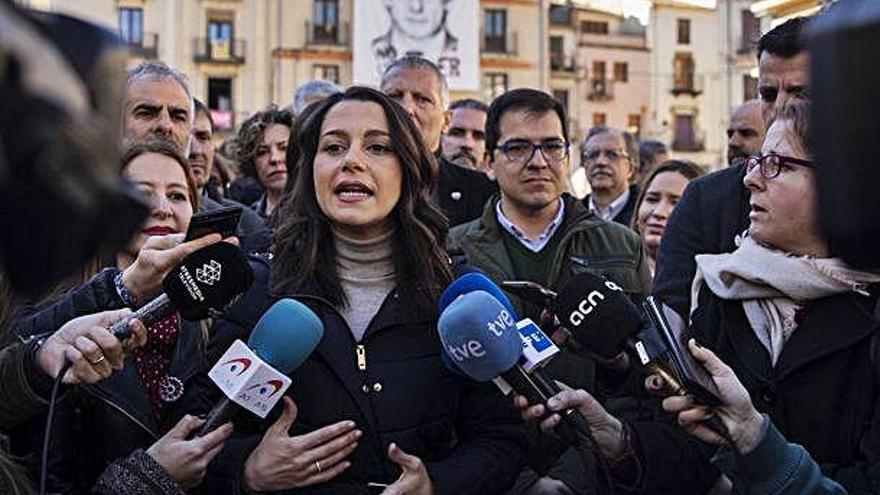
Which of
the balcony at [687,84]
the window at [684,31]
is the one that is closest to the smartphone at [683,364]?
the balcony at [687,84]

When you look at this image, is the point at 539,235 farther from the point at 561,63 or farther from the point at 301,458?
the point at 561,63

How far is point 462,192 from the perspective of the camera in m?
6.58

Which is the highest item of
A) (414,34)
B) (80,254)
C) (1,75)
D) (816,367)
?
(414,34)

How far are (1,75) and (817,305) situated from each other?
9.34ft

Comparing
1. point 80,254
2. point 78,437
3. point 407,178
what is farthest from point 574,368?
point 80,254

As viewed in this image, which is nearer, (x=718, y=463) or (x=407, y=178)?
(x=718, y=463)

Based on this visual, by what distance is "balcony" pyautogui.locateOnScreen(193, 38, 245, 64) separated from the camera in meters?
43.2

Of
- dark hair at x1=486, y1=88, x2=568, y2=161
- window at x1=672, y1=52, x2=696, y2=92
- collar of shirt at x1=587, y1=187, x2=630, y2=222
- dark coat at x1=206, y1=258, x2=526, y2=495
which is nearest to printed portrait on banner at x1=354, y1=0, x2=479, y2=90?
collar of shirt at x1=587, y1=187, x2=630, y2=222

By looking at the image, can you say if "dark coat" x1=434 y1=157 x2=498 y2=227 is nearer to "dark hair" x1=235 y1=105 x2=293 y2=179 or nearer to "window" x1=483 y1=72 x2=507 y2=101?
"dark hair" x1=235 y1=105 x2=293 y2=179

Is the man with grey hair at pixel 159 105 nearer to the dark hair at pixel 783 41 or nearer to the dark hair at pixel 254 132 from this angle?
the dark hair at pixel 254 132

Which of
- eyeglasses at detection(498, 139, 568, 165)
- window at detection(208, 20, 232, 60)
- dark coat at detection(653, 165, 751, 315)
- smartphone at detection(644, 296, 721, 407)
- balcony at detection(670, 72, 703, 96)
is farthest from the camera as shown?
balcony at detection(670, 72, 703, 96)

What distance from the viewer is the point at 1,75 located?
3.59ft

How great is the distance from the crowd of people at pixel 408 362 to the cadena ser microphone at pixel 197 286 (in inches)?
2.1

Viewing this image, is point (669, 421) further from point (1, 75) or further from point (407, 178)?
point (1, 75)
